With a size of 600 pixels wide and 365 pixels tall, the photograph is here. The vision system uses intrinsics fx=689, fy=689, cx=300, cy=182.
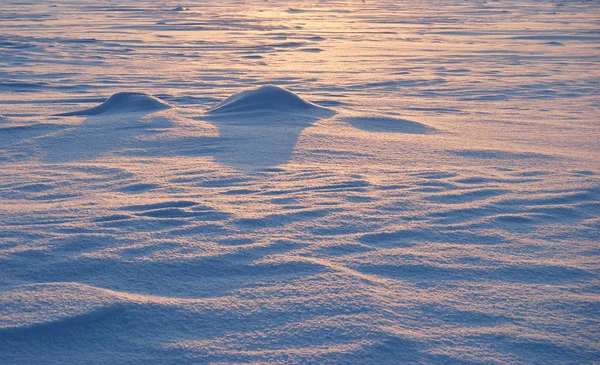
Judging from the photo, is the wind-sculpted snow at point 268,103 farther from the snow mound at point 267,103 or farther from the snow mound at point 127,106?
the snow mound at point 127,106

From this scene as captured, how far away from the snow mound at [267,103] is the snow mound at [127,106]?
1.16 feet

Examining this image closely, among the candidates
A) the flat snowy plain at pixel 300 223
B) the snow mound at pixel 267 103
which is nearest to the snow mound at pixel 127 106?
the flat snowy plain at pixel 300 223

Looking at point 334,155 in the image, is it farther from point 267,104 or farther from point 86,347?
point 86,347

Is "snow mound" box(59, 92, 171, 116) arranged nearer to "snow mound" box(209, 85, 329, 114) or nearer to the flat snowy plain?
the flat snowy plain

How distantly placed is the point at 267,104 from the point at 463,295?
2580 millimetres

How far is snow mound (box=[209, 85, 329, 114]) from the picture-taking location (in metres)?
4.15

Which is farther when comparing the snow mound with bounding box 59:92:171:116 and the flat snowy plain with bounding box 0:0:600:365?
the snow mound with bounding box 59:92:171:116

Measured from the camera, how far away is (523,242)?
85.6 inches

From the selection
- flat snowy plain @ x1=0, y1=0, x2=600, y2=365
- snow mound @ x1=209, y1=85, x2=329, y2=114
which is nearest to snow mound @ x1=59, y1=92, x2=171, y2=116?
flat snowy plain @ x1=0, y1=0, x2=600, y2=365

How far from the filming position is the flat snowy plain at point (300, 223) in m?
1.56

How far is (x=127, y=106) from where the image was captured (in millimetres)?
4254

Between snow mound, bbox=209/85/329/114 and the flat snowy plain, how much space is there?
0.01 m

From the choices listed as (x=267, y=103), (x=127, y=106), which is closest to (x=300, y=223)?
(x=267, y=103)

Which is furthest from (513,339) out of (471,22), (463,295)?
(471,22)
